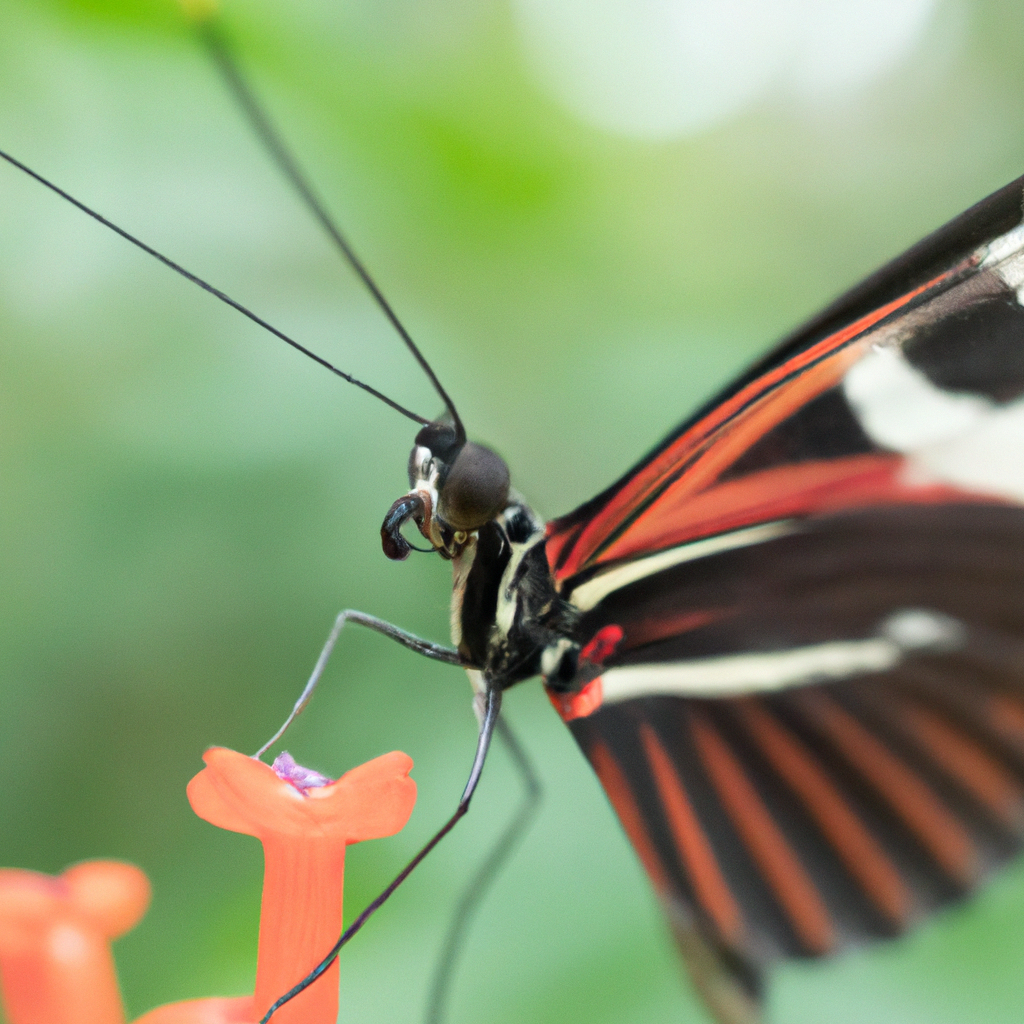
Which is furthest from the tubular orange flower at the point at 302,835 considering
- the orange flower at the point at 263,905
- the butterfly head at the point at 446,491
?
the butterfly head at the point at 446,491

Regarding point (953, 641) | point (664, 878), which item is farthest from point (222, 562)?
point (953, 641)

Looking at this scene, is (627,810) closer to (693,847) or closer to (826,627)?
(693,847)

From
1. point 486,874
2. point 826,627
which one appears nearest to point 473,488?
point 826,627

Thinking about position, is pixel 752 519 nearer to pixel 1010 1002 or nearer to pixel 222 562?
pixel 1010 1002

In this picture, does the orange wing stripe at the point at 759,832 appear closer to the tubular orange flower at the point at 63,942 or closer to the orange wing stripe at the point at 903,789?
the orange wing stripe at the point at 903,789

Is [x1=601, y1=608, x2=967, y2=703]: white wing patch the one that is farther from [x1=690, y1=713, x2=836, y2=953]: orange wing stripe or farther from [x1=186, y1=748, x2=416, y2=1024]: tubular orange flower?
[x1=186, y1=748, x2=416, y2=1024]: tubular orange flower
